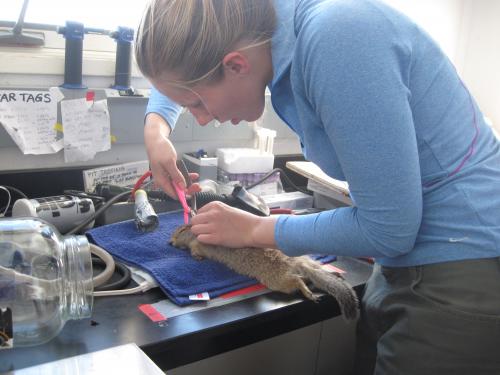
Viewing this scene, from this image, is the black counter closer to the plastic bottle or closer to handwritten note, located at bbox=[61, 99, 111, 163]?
the plastic bottle

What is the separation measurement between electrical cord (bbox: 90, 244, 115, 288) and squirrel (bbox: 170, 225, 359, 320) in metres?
0.14

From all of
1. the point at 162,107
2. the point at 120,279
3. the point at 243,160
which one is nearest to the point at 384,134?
the point at 120,279

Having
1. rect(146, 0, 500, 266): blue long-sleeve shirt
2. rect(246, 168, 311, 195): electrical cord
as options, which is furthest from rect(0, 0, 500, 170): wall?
rect(146, 0, 500, 266): blue long-sleeve shirt

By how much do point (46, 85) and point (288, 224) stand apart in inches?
27.0

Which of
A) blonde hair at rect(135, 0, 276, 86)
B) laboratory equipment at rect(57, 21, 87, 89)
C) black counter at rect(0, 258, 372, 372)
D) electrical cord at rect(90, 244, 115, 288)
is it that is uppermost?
blonde hair at rect(135, 0, 276, 86)

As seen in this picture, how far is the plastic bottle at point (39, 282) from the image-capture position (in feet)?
2.12

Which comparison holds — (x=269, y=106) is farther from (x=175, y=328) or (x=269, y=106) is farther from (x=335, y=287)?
(x=175, y=328)

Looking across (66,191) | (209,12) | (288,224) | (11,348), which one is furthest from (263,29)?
(66,191)

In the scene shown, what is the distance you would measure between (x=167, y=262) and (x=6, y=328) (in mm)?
304

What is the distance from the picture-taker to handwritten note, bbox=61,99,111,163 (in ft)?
3.62

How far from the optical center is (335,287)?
795 mm

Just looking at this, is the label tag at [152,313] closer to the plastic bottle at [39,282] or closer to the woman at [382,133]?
the plastic bottle at [39,282]

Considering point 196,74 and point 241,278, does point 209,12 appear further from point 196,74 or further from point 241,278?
point 241,278

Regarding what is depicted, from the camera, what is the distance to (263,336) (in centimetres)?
79
